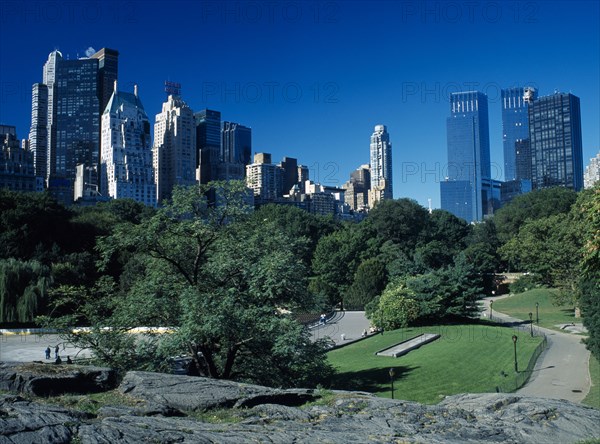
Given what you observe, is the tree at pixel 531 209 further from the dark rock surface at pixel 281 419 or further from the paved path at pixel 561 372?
the dark rock surface at pixel 281 419

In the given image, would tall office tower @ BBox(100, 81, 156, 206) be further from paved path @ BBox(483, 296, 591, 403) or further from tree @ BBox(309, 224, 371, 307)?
paved path @ BBox(483, 296, 591, 403)

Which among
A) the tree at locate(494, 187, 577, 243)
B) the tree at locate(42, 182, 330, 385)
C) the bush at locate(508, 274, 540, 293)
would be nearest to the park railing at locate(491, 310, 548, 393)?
the tree at locate(42, 182, 330, 385)

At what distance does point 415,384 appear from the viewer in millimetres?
24359

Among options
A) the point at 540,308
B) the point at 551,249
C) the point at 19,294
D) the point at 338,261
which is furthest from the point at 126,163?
the point at 551,249

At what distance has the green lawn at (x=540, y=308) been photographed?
152 ft

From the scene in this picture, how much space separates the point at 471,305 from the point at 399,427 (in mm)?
36521

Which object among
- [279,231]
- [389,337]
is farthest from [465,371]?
[279,231]

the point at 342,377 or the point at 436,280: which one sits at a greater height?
the point at 436,280

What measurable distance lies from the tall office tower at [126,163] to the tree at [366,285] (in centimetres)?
13576

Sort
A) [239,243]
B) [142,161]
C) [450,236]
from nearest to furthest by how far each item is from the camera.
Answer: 1. [239,243]
2. [450,236]
3. [142,161]

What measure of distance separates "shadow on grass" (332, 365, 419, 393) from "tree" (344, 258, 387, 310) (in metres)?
29.3

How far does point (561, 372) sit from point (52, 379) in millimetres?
24471

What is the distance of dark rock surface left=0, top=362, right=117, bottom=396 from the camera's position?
11086mm

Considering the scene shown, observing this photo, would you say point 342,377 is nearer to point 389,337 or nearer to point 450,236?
point 389,337
